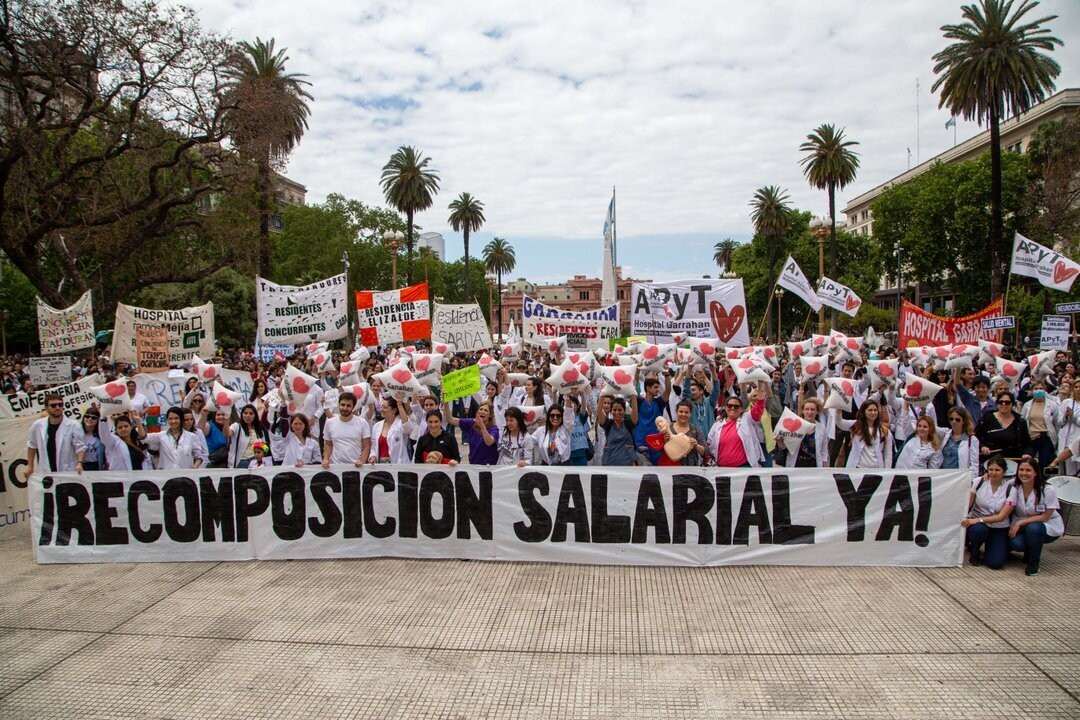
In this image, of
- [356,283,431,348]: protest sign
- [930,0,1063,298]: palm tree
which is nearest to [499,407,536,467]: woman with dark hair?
[356,283,431,348]: protest sign

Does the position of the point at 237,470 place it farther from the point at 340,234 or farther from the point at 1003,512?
the point at 340,234

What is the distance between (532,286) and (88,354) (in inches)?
5302

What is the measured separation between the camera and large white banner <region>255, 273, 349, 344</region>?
1436 cm

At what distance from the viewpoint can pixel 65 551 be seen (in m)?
7.05

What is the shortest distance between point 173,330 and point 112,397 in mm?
7283

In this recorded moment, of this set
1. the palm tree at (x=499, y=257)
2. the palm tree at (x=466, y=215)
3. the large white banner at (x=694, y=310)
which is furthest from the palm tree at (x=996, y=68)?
the palm tree at (x=499, y=257)

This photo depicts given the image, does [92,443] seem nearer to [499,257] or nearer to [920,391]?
[920,391]

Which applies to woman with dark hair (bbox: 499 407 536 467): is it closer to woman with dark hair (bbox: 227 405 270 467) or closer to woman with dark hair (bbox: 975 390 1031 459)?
woman with dark hair (bbox: 227 405 270 467)

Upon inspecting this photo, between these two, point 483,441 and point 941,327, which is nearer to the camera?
point 483,441

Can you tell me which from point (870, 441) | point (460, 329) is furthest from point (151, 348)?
point (870, 441)

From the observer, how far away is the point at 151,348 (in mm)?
13250

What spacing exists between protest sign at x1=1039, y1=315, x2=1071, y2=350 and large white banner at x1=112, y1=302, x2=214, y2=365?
56.8ft

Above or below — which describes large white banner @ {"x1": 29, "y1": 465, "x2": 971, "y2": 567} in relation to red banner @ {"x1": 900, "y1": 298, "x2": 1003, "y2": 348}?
below

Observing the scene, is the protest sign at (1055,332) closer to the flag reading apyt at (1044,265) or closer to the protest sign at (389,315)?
the flag reading apyt at (1044,265)
